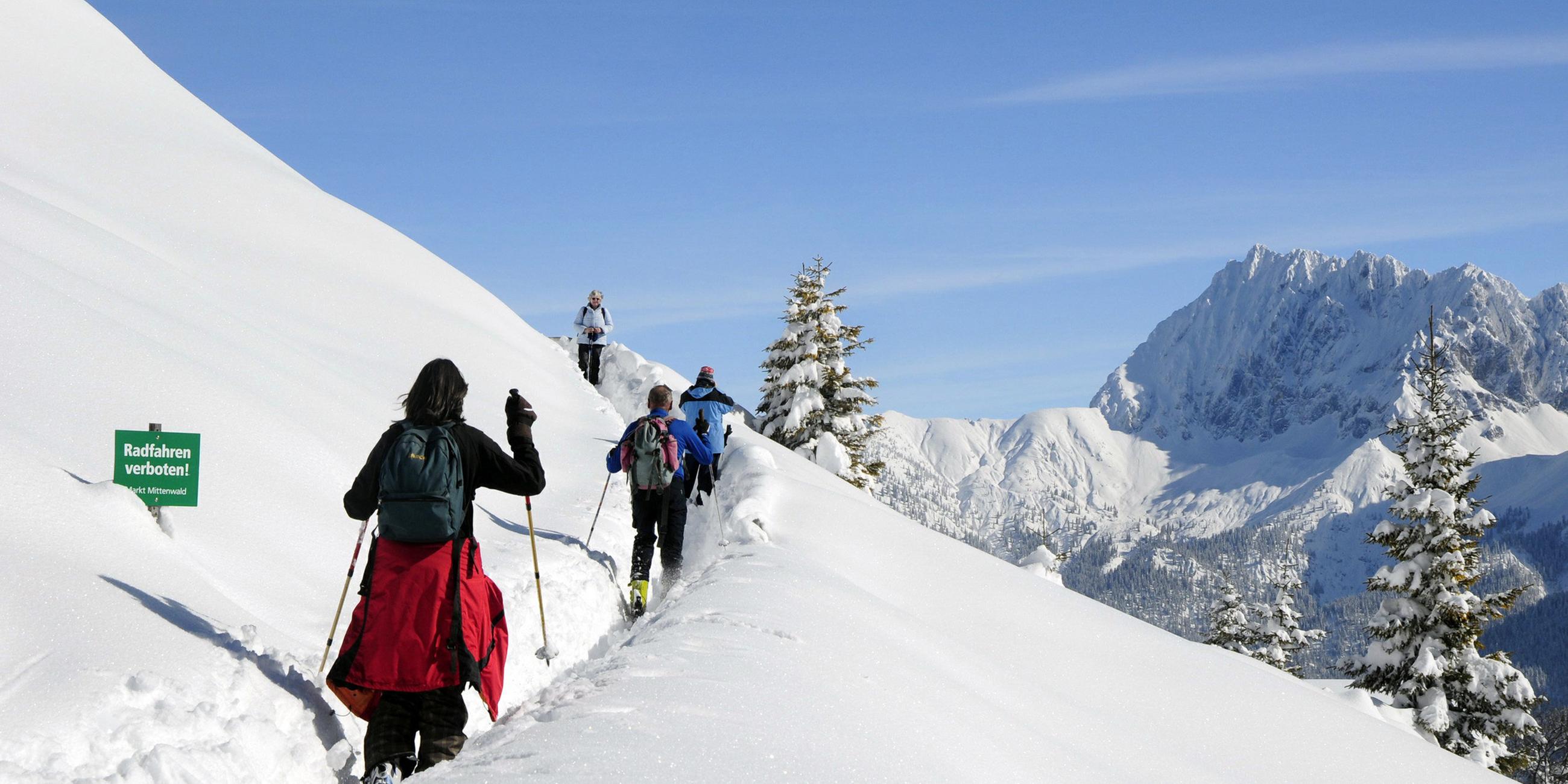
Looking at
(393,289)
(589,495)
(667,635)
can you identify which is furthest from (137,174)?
(667,635)

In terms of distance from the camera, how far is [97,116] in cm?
2395

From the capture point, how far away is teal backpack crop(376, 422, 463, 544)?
16.1 feet

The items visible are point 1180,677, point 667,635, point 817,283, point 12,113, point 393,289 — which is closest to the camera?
point 667,635

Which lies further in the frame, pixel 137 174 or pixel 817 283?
pixel 817 283

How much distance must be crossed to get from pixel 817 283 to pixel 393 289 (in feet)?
51.1

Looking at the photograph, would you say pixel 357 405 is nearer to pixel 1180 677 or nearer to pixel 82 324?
pixel 82 324

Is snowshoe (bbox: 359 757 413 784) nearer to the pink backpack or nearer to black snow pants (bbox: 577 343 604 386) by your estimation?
the pink backpack

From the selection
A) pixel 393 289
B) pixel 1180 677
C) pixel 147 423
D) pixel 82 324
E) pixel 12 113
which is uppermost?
pixel 12 113

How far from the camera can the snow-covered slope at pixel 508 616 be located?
189 inches

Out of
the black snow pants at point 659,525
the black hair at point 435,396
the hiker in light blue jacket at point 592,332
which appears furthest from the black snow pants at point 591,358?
the black hair at point 435,396

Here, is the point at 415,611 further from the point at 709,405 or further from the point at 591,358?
the point at 591,358

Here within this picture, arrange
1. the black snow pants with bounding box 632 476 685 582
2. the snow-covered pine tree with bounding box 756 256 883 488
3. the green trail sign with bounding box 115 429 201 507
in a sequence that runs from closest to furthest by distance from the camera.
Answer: the green trail sign with bounding box 115 429 201 507
the black snow pants with bounding box 632 476 685 582
the snow-covered pine tree with bounding box 756 256 883 488

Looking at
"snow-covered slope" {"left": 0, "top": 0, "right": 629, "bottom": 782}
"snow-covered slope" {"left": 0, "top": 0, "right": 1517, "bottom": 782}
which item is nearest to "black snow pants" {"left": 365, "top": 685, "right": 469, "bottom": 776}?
"snow-covered slope" {"left": 0, "top": 0, "right": 1517, "bottom": 782}

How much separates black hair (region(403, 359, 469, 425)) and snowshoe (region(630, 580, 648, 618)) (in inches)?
203
